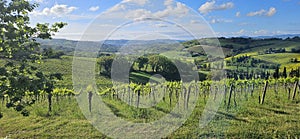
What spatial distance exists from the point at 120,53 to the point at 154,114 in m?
4.86

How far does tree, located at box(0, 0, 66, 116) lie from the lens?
8.05 meters

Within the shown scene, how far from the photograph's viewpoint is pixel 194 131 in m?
13.6

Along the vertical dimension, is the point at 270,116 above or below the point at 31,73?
below

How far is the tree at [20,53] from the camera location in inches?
317

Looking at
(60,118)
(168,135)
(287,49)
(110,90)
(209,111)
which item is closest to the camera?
(168,135)

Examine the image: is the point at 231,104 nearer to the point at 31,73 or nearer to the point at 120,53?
the point at 120,53

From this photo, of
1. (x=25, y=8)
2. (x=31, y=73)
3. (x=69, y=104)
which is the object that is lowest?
(x=69, y=104)

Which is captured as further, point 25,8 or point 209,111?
point 209,111

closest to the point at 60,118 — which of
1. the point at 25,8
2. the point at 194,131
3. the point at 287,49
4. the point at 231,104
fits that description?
the point at 194,131

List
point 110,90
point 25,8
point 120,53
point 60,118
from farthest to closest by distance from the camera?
point 110,90, point 60,118, point 120,53, point 25,8

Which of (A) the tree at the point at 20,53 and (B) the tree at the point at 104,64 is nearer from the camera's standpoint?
(A) the tree at the point at 20,53

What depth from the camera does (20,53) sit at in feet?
28.7

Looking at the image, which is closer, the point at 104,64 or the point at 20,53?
the point at 20,53

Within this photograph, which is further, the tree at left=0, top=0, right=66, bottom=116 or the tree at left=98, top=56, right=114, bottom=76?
the tree at left=98, top=56, right=114, bottom=76
